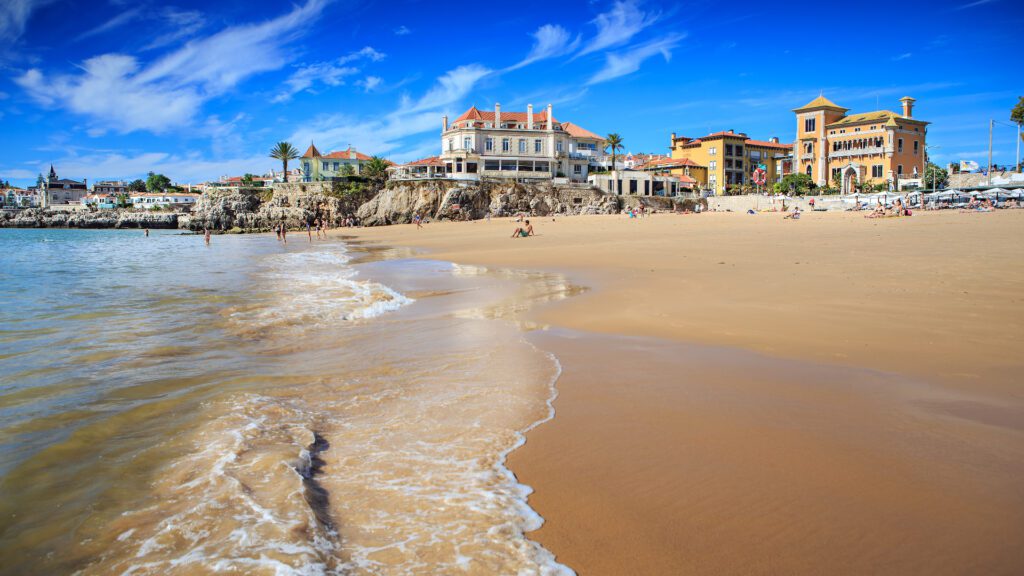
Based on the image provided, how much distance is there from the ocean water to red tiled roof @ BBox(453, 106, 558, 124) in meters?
64.7

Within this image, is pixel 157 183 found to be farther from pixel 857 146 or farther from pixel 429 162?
pixel 857 146

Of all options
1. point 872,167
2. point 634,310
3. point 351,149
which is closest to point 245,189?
point 351,149

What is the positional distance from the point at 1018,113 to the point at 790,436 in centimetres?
6504

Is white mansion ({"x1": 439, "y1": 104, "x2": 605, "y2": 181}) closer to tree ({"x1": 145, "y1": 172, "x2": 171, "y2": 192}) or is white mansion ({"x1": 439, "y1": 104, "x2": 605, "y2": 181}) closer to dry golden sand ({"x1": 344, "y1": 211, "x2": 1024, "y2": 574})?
A: dry golden sand ({"x1": 344, "y1": 211, "x2": 1024, "y2": 574})

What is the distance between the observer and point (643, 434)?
163 inches

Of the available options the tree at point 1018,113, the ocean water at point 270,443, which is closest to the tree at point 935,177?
the tree at point 1018,113

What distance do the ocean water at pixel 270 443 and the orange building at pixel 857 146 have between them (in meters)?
72.5

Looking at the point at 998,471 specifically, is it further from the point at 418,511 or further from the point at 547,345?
the point at 547,345

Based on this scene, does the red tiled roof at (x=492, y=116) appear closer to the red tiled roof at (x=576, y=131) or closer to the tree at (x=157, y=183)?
the red tiled roof at (x=576, y=131)

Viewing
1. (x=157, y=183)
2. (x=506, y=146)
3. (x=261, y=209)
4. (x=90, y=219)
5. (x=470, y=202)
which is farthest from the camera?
(x=157, y=183)

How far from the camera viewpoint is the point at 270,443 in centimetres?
413

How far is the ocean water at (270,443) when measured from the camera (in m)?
2.82

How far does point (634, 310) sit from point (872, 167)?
3063 inches

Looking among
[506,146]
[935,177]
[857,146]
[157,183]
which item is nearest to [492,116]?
[506,146]
